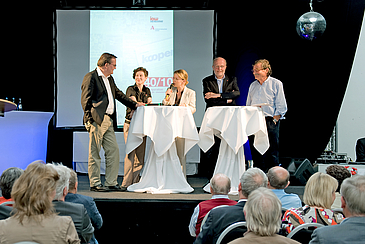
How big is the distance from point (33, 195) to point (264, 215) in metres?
1.01

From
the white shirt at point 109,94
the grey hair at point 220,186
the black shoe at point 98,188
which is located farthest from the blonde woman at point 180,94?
the grey hair at point 220,186

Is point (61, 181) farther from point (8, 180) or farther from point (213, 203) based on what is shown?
point (213, 203)

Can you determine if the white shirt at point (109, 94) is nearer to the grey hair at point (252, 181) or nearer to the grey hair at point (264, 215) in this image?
the grey hair at point (252, 181)

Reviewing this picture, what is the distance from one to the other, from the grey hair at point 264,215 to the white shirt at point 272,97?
10.3 ft

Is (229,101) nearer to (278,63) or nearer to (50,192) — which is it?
(278,63)

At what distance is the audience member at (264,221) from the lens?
1.60 meters

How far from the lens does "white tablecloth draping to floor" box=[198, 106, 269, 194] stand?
418cm

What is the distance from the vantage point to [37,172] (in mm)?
1682

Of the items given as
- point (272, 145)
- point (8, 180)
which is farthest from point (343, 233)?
point (272, 145)

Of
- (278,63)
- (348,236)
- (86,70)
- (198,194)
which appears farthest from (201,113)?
(348,236)

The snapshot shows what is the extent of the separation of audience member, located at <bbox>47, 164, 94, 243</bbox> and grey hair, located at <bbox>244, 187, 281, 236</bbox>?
915 mm

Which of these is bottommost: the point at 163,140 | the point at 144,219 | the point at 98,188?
the point at 144,219

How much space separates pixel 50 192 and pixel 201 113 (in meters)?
4.99

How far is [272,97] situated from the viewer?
4.73 m
